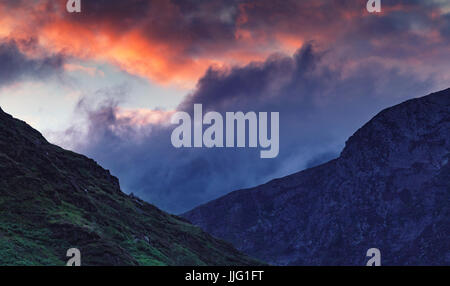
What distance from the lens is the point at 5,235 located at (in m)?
172
